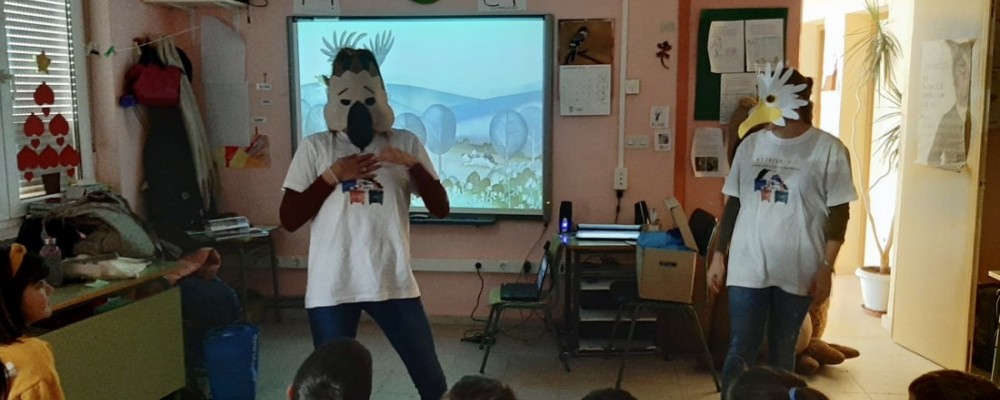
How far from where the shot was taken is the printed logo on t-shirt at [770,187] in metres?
2.62

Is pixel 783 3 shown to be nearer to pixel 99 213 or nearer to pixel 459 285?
pixel 459 285

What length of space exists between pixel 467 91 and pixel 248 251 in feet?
5.12

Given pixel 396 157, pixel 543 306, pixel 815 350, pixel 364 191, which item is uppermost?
pixel 396 157

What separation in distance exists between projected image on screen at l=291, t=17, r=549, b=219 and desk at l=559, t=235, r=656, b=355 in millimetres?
549

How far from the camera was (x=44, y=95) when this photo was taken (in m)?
3.68

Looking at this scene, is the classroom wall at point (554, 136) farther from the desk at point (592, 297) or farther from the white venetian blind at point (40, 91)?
the desk at point (592, 297)

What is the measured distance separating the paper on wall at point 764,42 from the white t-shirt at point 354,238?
2529 millimetres

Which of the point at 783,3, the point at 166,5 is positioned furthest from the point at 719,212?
the point at 166,5

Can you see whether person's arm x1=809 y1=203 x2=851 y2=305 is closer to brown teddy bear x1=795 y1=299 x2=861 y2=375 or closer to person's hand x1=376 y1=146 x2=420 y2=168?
brown teddy bear x1=795 y1=299 x2=861 y2=375

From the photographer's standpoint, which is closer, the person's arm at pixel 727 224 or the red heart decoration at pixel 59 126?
the person's arm at pixel 727 224

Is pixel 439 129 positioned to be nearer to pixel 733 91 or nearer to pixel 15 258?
pixel 733 91

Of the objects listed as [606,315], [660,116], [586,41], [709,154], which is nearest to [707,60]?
[660,116]

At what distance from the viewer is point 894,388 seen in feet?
11.9

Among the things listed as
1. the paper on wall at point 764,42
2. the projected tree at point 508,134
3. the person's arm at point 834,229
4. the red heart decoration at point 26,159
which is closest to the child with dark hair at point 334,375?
the person's arm at point 834,229
